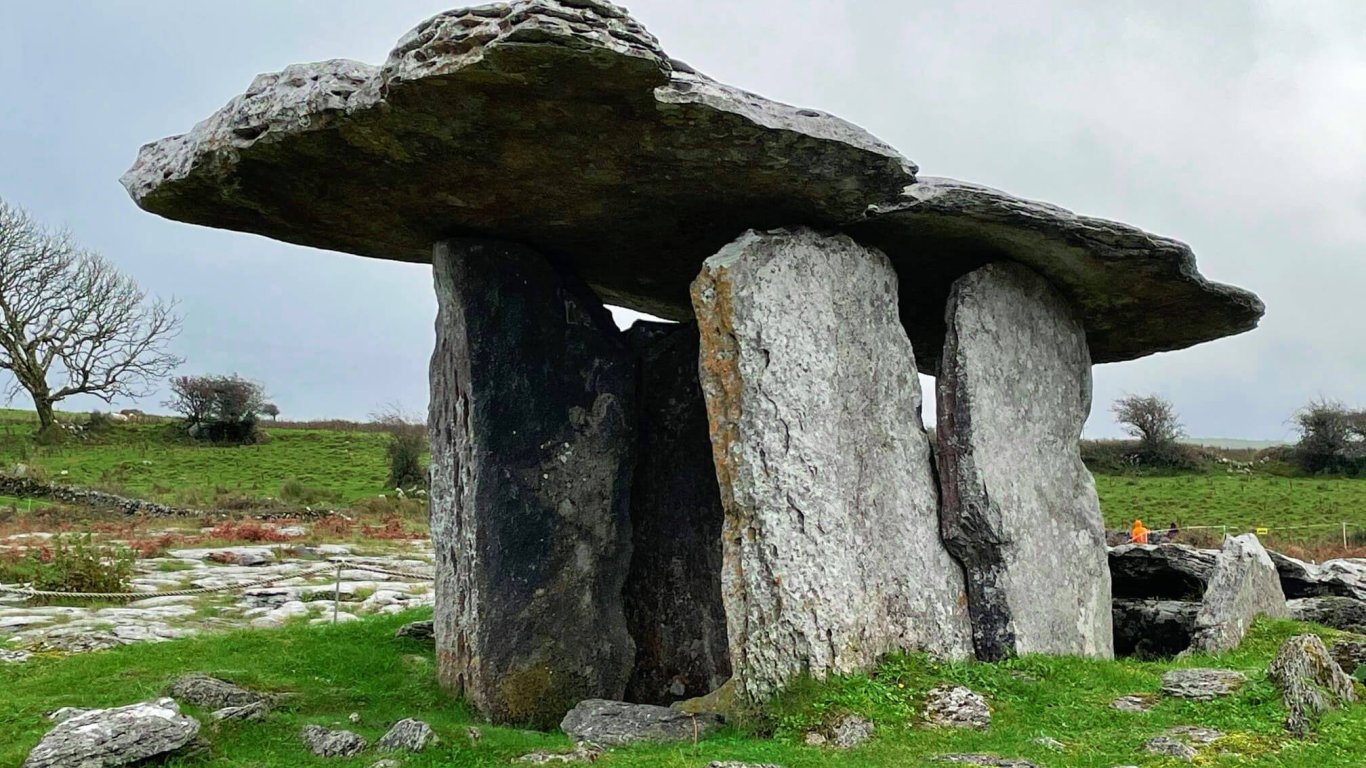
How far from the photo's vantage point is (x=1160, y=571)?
12391 mm

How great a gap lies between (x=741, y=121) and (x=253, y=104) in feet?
11.3

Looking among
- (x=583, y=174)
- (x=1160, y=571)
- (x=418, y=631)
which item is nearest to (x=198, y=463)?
(x=418, y=631)

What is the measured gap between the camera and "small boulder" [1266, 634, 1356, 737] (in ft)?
23.5

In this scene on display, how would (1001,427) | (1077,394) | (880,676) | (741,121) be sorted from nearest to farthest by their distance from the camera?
(741,121)
(880,676)
(1001,427)
(1077,394)

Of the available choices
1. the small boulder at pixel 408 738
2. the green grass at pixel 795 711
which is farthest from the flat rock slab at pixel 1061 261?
the small boulder at pixel 408 738

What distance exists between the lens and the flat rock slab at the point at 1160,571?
1225 centimetres

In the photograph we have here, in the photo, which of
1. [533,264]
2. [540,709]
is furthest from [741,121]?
[540,709]

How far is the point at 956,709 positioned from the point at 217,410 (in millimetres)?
42439

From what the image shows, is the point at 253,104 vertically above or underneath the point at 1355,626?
above

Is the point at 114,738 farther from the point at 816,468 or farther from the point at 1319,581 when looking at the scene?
the point at 1319,581

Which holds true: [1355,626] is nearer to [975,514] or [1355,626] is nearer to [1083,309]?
[1083,309]

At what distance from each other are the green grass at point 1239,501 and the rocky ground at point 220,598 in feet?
70.1

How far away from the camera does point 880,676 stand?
8102 millimetres

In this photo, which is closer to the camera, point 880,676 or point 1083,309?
point 880,676
